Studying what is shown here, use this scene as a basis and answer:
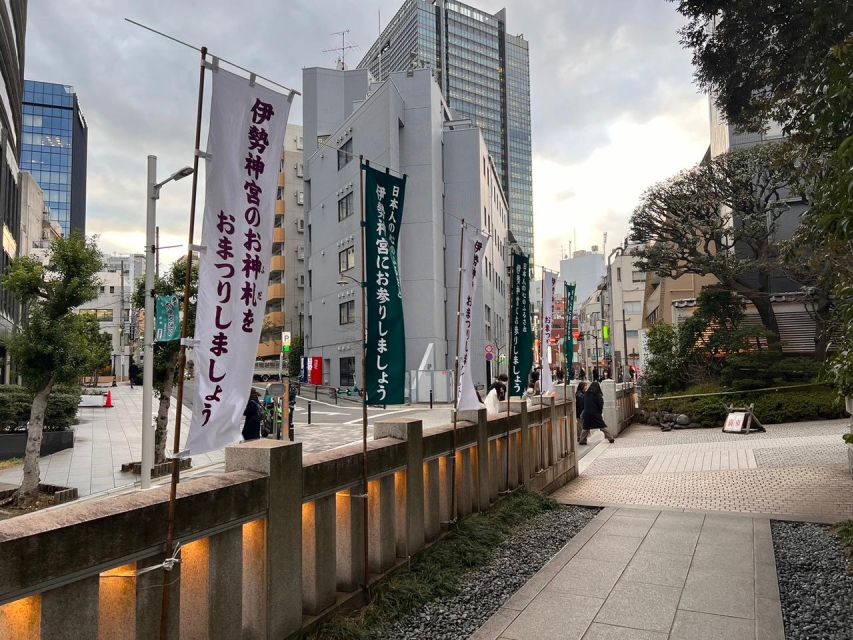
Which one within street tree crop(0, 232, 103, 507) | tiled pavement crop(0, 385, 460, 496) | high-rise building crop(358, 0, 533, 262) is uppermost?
high-rise building crop(358, 0, 533, 262)

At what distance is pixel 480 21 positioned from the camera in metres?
134

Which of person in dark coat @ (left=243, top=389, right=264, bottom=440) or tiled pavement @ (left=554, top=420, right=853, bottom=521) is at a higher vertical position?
person in dark coat @ (left=243, top=389, right=264, bottom=440)

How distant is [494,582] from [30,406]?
17964 mm

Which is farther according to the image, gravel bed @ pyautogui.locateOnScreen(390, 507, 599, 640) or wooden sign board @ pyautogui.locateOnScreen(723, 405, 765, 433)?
wooden sign board @ pyautogui.locateOnScreen(723, 405, 765, 433)

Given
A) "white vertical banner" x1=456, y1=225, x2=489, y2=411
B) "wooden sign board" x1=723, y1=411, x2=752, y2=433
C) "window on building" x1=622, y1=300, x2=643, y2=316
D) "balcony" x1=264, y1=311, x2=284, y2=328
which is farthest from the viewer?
"window on building" x1=622, y1=300, x2=643, y2=316

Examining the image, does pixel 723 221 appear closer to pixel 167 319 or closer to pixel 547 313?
pixel 547 313

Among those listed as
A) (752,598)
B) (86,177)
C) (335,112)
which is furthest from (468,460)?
(86,177)

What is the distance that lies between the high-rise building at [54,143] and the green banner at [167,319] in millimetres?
107883

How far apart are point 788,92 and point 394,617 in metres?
9.98

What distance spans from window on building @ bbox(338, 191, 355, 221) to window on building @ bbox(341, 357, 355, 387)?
10082mm

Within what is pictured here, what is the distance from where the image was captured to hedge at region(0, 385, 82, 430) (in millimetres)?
17891

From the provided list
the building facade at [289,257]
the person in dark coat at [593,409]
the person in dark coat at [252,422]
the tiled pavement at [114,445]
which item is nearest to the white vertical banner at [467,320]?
the person in dark coat at [252,422]

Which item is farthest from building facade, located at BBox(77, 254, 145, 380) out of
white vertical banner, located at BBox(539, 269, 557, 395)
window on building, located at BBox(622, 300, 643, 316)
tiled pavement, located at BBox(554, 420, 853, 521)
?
window on building, located at BBox(622, 300, 643, 316)

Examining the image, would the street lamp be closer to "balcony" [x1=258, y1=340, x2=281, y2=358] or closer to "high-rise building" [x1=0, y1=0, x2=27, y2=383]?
"high-rise building" [x1=0, y1=0, x2=27, y2=383]
